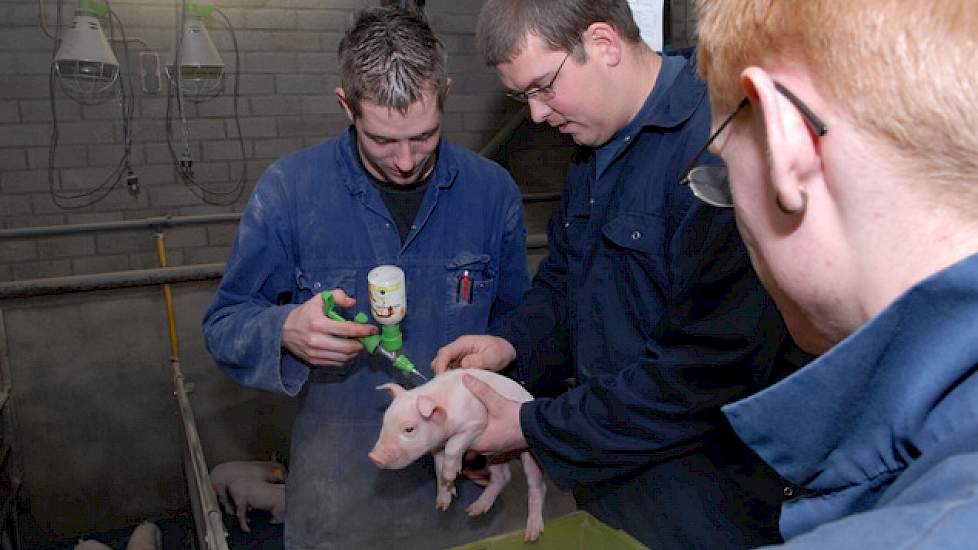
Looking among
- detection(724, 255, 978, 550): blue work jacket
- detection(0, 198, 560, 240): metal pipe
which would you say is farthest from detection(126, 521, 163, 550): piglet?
detection(724, 255, 978, 550): blue work jacket

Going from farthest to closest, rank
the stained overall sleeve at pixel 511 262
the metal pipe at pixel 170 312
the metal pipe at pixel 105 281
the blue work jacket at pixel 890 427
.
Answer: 1. the metal pipe at pixel 170 312
2. the metal pipe at pixel 105 281
3. the stained overall sleeve at pixel 511 262
4. the blue work jacket at pixel 890 427

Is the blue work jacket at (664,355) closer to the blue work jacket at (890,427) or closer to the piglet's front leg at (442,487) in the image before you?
the piglet's front leg at (442,487)

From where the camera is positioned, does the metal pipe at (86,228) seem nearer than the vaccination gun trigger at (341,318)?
No

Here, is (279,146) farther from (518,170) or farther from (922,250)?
(922,250)

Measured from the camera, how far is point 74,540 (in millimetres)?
4426

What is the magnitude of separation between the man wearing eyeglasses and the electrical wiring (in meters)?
4.14

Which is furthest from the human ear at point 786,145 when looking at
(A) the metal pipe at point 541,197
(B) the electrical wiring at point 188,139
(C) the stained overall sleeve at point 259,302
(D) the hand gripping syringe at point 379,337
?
(A) the metal pipe at point 541,197

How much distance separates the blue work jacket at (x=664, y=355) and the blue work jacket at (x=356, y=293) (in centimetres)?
57

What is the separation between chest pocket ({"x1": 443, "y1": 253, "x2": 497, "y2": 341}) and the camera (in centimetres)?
229

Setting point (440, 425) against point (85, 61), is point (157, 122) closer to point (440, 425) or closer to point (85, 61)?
point (85, 61)

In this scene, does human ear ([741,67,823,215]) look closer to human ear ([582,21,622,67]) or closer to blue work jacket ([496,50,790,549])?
blue work jacket ([496,50,790,549])

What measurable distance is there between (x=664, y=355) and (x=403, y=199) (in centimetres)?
110

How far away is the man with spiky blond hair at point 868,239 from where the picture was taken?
1.72ft

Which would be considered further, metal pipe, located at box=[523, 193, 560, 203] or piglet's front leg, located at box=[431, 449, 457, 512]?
metal pipe, located at box=[523, 193, 560, 203]
